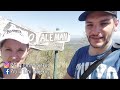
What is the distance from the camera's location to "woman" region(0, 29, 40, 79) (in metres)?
2.16

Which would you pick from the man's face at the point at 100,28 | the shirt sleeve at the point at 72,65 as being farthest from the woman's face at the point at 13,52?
the man's face at the point at 100,28

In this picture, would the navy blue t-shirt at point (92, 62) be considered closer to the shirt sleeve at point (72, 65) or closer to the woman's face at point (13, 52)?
the shirt sleeve at point (72, 65)

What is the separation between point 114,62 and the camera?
201cm

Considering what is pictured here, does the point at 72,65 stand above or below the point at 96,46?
below

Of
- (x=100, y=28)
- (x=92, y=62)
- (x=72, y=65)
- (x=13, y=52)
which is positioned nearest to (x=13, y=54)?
(x=13, y=52)

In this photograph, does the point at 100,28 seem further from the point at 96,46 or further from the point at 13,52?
the point at 13,52

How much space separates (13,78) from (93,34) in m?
0.90

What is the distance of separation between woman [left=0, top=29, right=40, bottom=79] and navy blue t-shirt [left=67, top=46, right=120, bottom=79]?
0.38m

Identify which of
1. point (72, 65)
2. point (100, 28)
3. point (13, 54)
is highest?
point (100, 28)

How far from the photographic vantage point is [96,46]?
2.11m

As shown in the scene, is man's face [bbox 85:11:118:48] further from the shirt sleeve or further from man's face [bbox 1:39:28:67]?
man's face [bbox 1:39:28:67]

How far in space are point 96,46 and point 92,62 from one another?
159 mm

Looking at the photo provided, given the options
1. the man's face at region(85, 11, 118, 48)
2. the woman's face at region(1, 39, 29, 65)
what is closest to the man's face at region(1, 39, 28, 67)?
the woman's face at region(1, 39, 29, 65)
